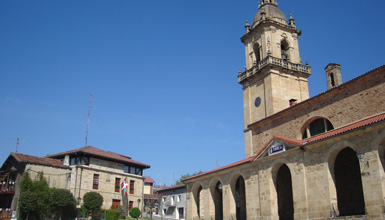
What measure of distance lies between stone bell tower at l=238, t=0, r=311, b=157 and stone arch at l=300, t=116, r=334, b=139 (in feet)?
21.7

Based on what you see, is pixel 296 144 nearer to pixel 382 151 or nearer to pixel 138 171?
pixel 382 151

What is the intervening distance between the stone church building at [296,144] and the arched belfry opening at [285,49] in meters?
0.10

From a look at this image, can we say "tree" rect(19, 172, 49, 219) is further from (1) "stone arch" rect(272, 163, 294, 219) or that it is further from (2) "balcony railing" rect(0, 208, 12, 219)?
(1) "stone arch" rect(272, 163, 294, 219)

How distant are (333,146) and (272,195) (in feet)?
18.0

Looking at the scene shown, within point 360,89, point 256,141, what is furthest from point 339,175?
point 256,141

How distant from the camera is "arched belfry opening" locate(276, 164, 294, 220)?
23.2 m

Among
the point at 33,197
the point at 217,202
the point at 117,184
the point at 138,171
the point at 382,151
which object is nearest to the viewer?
the point at 382,151

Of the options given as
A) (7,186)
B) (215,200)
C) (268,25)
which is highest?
(268,25)

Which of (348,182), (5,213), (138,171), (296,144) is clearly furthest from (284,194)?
(5,213)

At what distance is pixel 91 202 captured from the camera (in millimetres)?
34656

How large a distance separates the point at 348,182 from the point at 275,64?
14.9 m

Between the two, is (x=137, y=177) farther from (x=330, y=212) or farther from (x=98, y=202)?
(x=330, y=212)

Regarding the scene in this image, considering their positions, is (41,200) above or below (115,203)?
above

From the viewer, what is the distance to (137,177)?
141 ft
